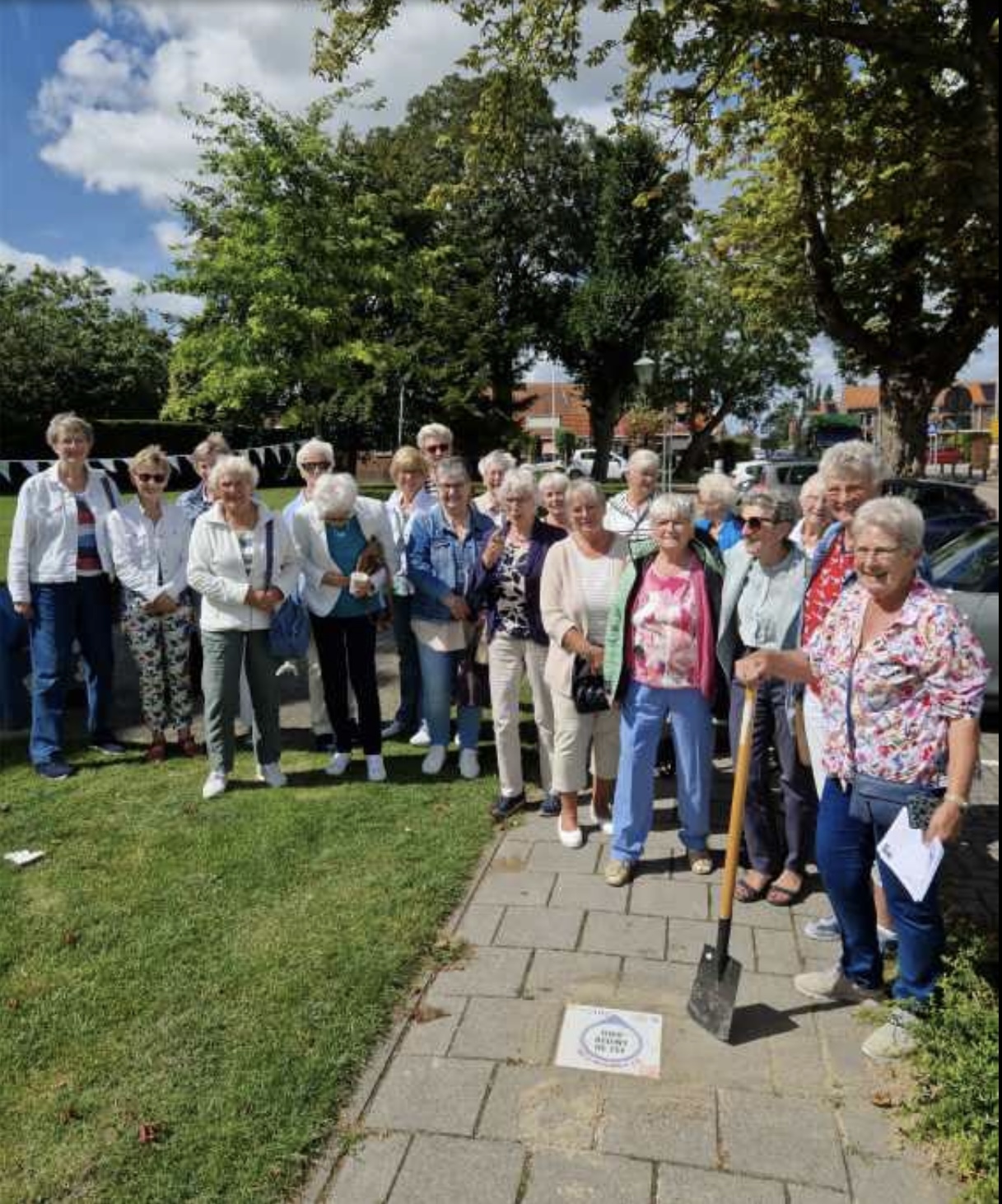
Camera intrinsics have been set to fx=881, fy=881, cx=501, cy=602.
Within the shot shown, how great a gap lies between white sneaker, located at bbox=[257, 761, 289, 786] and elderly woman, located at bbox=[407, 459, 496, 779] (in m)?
0.92

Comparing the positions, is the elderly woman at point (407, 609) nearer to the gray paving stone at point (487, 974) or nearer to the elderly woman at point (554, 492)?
the elderly woman at point (554, 492)

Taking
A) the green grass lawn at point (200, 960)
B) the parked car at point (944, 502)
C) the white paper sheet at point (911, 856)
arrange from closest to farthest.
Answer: the green grass lawn at point (200, 960) → the white paper sheet at point (911, 856) → the parked car at point (944, 502)

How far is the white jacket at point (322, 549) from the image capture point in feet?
17.7

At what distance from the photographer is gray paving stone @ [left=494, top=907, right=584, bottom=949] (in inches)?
149

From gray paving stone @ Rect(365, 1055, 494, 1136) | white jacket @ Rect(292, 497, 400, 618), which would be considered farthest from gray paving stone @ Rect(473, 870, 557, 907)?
white jacket @ Rect(292, 497, 400, 618)

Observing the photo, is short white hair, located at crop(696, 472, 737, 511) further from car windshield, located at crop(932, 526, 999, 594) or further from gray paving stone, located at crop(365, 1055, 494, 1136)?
gray paving stone, located at crop(365, 1055, 494, 1136)

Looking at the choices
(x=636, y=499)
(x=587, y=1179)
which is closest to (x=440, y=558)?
(x=636, y=499)

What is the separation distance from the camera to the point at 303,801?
17.1 feet

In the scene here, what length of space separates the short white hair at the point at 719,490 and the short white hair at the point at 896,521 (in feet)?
8.02

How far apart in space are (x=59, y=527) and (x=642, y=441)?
5199 cm

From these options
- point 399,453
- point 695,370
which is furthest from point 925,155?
point 695,370

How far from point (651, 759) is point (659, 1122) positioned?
1.77m

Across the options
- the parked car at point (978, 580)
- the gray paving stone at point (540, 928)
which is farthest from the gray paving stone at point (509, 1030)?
the parked car at point (978, 580)

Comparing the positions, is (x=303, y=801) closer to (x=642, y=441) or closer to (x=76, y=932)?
(x=76, y=932)
